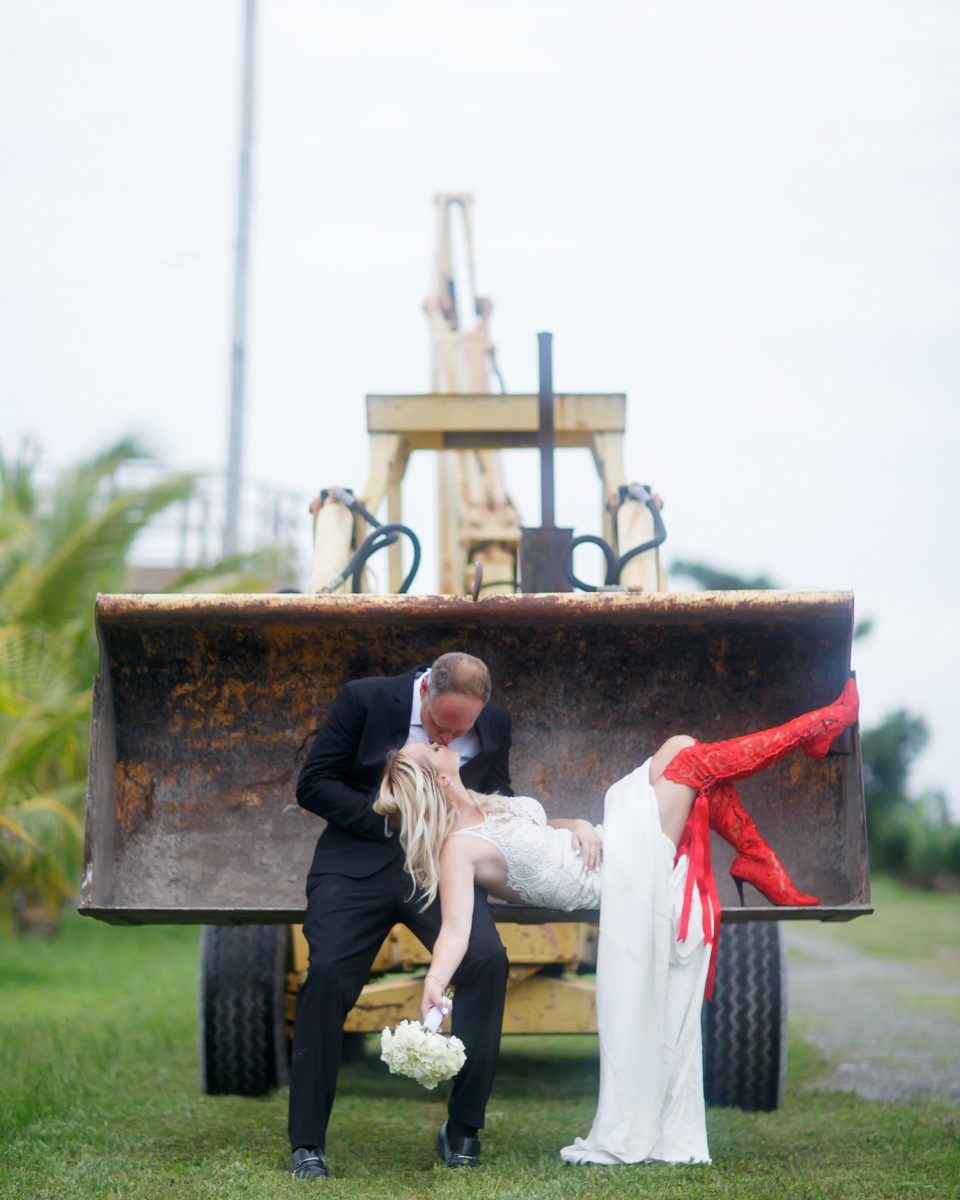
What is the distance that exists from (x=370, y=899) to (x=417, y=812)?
0.29 metres

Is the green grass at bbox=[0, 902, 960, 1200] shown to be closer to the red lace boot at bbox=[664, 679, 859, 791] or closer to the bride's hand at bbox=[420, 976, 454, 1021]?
the bride's hand at bbox=[420, 976, 454, 1021]

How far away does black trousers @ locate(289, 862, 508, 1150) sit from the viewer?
4672 mm

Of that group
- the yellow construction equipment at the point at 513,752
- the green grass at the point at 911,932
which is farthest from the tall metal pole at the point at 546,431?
the green grass at the point at 911,932

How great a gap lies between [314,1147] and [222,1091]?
6.02 feet

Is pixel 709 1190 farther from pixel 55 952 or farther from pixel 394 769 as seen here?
pixel 55 952

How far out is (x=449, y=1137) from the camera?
4840mm

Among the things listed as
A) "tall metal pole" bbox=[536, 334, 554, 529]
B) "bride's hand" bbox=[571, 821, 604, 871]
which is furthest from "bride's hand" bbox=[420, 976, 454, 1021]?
"tall metal pole" bbox=[536, 334, 554, 529]

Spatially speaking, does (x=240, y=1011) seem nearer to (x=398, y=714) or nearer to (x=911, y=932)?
(x=398, y=714)

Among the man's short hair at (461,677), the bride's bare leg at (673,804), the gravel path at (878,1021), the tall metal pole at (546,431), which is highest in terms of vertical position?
the tall metal pole at (546,431)

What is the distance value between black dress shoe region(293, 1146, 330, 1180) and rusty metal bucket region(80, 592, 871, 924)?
1.09 m

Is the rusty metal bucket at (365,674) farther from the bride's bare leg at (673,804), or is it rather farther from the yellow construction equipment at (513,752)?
the bride's bare leg at (673,804)

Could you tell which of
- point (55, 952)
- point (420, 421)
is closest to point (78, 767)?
point (55, 952)

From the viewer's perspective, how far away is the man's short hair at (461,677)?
4793 millimetres

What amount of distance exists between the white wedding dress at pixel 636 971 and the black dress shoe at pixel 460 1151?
24 centimetres
